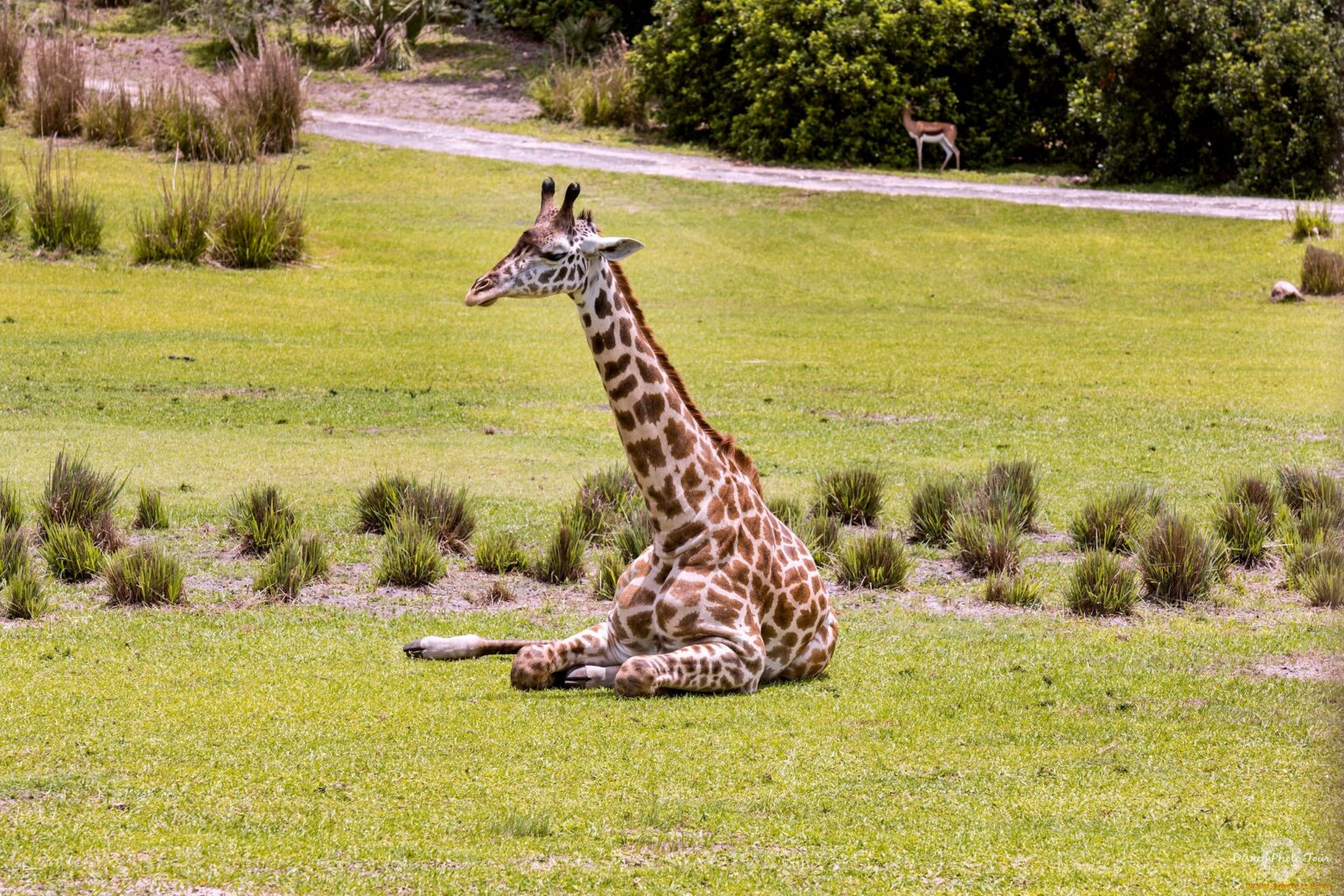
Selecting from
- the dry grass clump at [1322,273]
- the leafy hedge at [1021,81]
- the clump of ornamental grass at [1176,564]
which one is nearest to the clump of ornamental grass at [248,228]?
the leafy hedge at [1021,81]

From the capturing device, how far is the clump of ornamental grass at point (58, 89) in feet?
102

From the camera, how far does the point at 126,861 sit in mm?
6172

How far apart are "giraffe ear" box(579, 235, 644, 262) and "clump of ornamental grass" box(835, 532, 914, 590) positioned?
3887 millimetres

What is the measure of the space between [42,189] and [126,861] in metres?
19.7

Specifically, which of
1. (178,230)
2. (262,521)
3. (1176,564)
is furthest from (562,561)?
(178,230)

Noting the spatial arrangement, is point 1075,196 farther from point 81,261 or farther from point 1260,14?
point 81,261

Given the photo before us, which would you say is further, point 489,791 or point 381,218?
point 381,218

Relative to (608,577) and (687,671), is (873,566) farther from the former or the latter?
(687,671)

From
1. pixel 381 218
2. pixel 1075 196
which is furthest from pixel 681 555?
pixel 1075 196

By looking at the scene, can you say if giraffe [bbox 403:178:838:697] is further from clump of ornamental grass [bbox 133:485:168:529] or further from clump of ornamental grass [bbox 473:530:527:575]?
clump of ornamental grass [bbox 133:485:168:529]

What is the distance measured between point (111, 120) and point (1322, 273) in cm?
2013

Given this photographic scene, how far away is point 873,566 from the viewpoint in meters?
11.6

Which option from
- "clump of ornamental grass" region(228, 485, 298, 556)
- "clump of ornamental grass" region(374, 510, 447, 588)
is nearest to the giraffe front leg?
"clump of ornamental grass" region(374, 510, 447, 588)

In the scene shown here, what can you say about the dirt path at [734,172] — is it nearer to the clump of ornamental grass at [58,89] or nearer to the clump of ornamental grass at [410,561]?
the clump of ornamental grass at [58,89]
